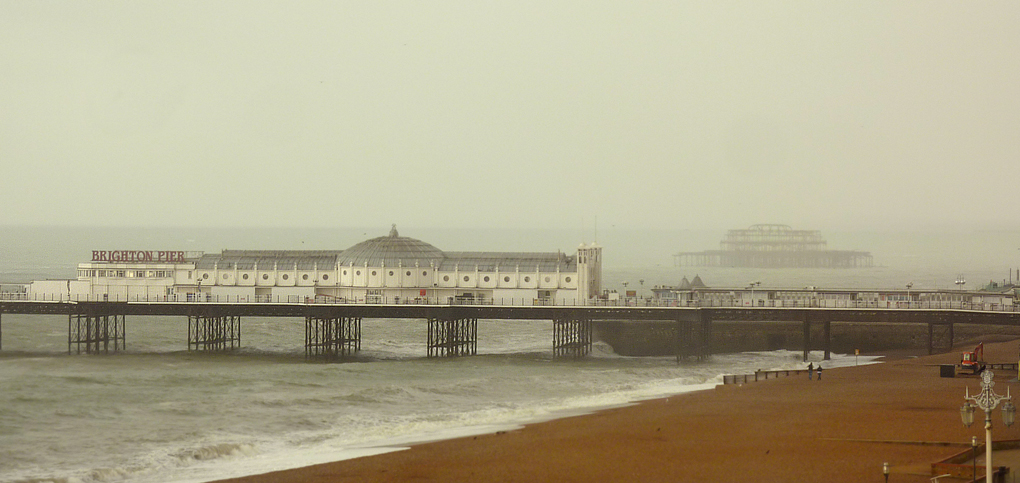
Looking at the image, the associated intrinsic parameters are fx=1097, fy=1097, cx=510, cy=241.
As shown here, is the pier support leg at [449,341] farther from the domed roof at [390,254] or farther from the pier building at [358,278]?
the domed roof at [390,254]

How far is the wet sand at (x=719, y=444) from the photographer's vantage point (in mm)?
32688

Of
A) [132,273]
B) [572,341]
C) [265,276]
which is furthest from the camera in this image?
[132,273]

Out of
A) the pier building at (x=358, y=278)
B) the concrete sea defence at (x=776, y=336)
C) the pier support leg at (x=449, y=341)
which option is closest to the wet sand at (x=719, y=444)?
the pier support leg at (x=449, y=341)

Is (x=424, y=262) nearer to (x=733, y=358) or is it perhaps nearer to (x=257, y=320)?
(x=733, y=358)

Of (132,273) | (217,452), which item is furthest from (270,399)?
(132,273)

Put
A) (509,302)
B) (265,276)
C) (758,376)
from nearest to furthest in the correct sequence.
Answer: (758,376) < (509,302) < (265,276)

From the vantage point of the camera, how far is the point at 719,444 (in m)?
37.1

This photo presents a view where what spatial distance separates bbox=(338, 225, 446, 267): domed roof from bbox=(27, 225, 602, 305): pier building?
0.23ft

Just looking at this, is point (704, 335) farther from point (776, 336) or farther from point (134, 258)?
point (134, 258)

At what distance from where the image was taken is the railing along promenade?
6631 centimetres

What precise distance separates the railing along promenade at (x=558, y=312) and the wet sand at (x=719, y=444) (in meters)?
17.5

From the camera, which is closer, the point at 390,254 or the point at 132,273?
the point at 390,254

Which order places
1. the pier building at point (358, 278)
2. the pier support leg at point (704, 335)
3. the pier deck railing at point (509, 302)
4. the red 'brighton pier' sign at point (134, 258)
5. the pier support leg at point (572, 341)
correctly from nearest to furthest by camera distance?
the pier deck railing at point (509, 302)
the pier support leg at point (704, 335)
the pier support leg at point (572, 341)
the pier building at point (358, 278)
the red 'brighton pier' sign at point (134, 258)

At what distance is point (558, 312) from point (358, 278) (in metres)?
14.8
